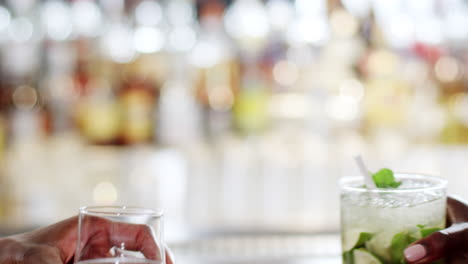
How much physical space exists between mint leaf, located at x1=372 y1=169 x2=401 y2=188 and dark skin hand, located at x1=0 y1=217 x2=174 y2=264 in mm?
280

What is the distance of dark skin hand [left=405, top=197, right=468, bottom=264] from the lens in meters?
0.77

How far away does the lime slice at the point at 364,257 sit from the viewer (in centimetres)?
82

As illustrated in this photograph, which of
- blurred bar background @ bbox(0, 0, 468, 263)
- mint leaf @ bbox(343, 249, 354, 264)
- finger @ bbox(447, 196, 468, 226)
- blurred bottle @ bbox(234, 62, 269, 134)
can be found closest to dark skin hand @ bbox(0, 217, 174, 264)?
mint leaf @ bbox(343, 249, 354, 264)

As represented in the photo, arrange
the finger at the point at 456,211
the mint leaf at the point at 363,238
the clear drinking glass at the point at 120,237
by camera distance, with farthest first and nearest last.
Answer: the finger at the point at 456,211 → the mint leaf at the point at 363,238 → the clear drinking glass at the point at 120,237

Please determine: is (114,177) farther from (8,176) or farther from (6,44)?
(6,44)

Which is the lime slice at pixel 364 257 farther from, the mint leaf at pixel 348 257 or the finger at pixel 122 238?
the finger at pixel 122 238

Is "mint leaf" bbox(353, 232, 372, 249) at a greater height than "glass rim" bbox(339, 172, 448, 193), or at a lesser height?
lesser

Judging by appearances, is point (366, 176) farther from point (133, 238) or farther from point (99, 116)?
point (99, 116)

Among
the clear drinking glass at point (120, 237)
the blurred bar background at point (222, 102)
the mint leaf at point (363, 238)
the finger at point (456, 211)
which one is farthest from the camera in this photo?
the blurred bar background at point (222, 102)

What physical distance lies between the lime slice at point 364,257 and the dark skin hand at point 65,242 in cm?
23

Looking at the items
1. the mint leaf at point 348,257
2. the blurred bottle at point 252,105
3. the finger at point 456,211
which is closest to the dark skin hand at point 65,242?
the mint leaf at point 348,257

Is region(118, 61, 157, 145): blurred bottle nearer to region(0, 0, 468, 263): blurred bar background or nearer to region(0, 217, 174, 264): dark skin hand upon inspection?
region(0, 0, 468, 263): blurred bar background

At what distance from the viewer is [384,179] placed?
86 cm

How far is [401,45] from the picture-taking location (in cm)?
306
